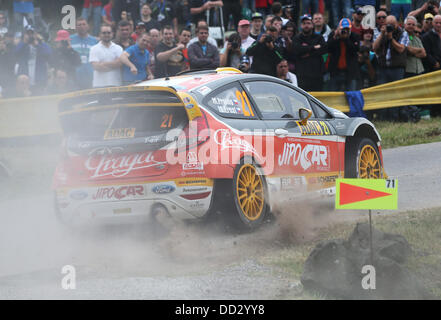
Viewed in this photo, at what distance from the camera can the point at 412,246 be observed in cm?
713

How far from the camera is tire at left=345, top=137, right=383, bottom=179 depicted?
9539 millimetres

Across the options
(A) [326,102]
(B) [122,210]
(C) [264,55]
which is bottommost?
(B) [122,210]

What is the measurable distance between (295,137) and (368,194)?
281cm

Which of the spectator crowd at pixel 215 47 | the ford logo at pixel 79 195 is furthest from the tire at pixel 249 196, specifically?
the spectator crowd at pixel 215 47

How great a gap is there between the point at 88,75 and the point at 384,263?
10323 millimetres

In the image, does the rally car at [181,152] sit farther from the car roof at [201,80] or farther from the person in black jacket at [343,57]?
the person in black jacket at [343,57]

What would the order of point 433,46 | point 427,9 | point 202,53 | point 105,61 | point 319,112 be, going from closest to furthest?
point 319,112, point 105,61, point 202,53, point 433,46, point 427,9

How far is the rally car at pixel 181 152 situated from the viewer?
768 cm

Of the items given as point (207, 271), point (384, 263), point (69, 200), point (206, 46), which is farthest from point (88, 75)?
point (384, 263)

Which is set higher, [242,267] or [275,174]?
Result: [275,174]

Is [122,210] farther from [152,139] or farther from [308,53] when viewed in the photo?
[308,53]

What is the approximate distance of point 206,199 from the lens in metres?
7.68

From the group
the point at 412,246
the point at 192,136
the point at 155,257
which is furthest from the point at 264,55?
the point at 412,246
